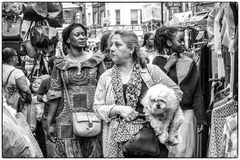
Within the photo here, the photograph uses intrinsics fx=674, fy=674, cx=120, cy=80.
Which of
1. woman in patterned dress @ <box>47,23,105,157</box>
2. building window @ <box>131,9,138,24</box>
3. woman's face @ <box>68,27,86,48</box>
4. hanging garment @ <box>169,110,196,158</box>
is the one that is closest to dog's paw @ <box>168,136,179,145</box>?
woman in patterned dress @ <box>47,23,105,157</box>

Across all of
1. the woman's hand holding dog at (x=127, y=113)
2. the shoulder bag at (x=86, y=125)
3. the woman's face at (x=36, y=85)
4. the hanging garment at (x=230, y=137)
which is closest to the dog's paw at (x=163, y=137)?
Result: the woman's hand holding dog at (x=127, y=113)

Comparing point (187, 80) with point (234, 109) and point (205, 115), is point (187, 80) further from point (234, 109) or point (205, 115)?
point (234, 109)

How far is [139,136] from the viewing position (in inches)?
248

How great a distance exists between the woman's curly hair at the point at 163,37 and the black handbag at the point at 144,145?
8.38 feet

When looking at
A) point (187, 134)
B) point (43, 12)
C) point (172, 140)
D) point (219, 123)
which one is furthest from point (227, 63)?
point (43, 12)

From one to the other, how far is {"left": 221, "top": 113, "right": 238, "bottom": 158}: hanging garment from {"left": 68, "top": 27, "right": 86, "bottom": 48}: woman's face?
90.1 inches

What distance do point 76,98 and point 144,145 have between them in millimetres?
1904

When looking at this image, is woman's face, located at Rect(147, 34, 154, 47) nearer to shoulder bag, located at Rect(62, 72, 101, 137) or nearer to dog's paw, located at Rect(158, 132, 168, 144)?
shoulder bag, located at Rect(62, 72, 101, 137)

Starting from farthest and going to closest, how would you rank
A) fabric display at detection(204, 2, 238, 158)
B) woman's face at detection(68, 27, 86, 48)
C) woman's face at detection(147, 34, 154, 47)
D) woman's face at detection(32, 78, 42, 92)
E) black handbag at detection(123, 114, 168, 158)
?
1. woman's face at detection(147, 34, 154, 47)
2. woman's face at detection(32, 78, 42, 92)
3. woman's face at detection(68, 27, 86, 48)
4. fabric display at detection(204, 2, 238, 158)
5. black handbag at detection(123, 114, 168, 158)

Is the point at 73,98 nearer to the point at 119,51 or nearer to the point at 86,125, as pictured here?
the point at 86,125

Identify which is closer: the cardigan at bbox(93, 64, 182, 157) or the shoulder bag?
the cardigan at bbox(93, 64, 182, 157)

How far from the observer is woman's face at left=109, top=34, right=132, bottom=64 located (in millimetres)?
6664

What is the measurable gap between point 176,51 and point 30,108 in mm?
2753

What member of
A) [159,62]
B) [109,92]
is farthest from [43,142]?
[109,92]
